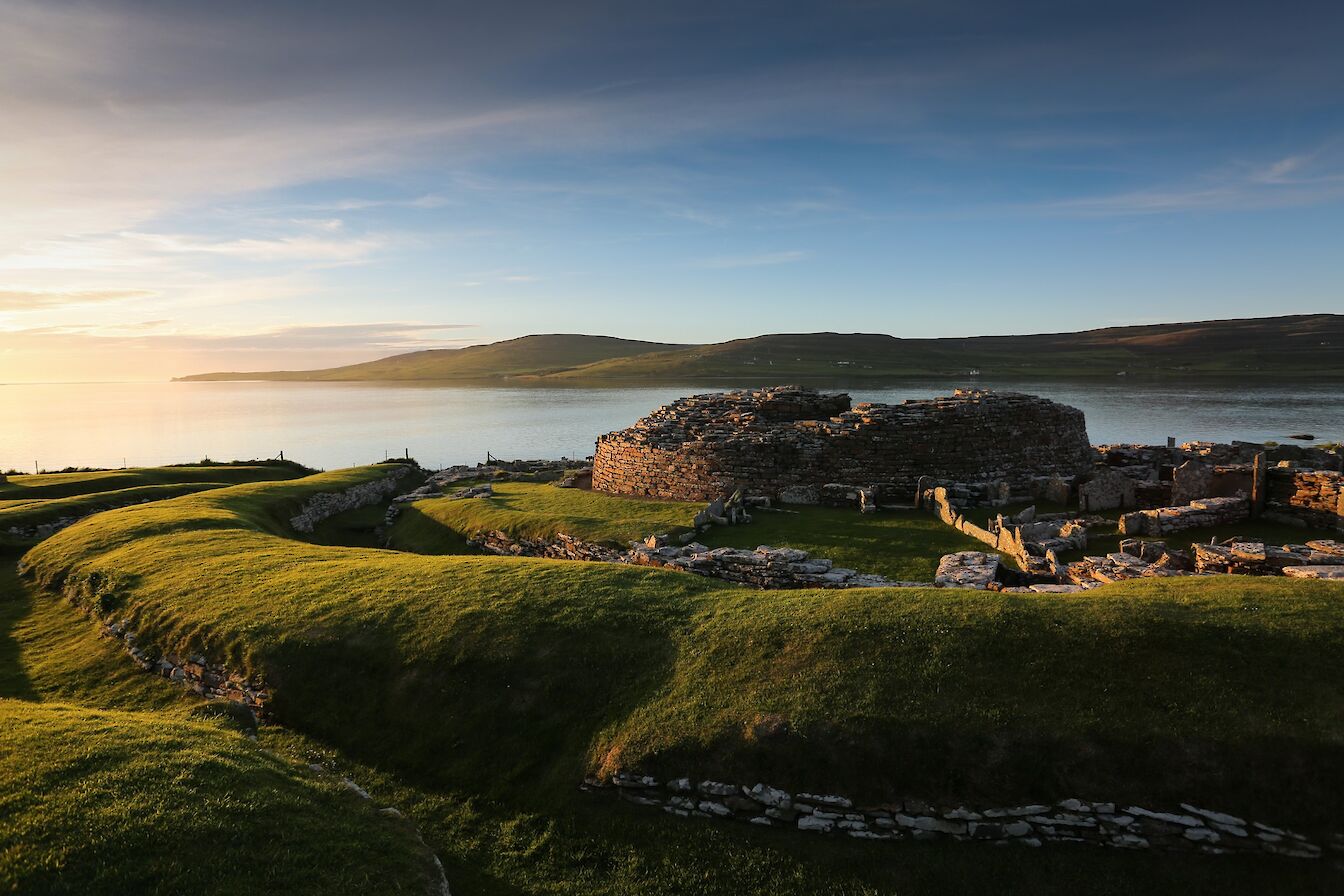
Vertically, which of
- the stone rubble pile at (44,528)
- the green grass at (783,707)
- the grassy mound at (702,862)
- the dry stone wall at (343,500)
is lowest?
the grassy mound at (702,862)

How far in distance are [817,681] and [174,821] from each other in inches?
338

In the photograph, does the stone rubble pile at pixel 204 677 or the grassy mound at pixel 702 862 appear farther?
the stone rubble pile at pixel 204 677

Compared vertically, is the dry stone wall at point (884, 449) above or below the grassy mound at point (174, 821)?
above

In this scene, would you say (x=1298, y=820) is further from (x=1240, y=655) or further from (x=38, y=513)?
(x=38, y=513)

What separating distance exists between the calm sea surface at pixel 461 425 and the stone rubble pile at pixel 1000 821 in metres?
55.8

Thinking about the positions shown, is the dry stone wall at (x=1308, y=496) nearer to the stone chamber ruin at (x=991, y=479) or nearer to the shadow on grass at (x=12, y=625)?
the stone chamber ruin at (x=991, y=479)

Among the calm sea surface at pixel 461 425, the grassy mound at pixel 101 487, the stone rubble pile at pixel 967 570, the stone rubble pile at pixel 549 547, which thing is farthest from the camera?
the calm sea surface at pixel 461 425

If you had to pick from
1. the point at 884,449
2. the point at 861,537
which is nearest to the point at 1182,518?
the point at 861,537

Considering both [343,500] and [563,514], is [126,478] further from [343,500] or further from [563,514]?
[563,514]

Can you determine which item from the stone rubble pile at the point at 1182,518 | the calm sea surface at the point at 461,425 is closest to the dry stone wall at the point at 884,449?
the stone rubble pile at the point at 1182,518

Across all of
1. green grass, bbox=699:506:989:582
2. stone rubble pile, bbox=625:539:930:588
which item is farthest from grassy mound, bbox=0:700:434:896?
green grass, bbox=699:506:989:582

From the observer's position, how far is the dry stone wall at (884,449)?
85.6ft

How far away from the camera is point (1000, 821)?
346 inches

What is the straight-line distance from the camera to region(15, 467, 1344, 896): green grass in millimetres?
8617
